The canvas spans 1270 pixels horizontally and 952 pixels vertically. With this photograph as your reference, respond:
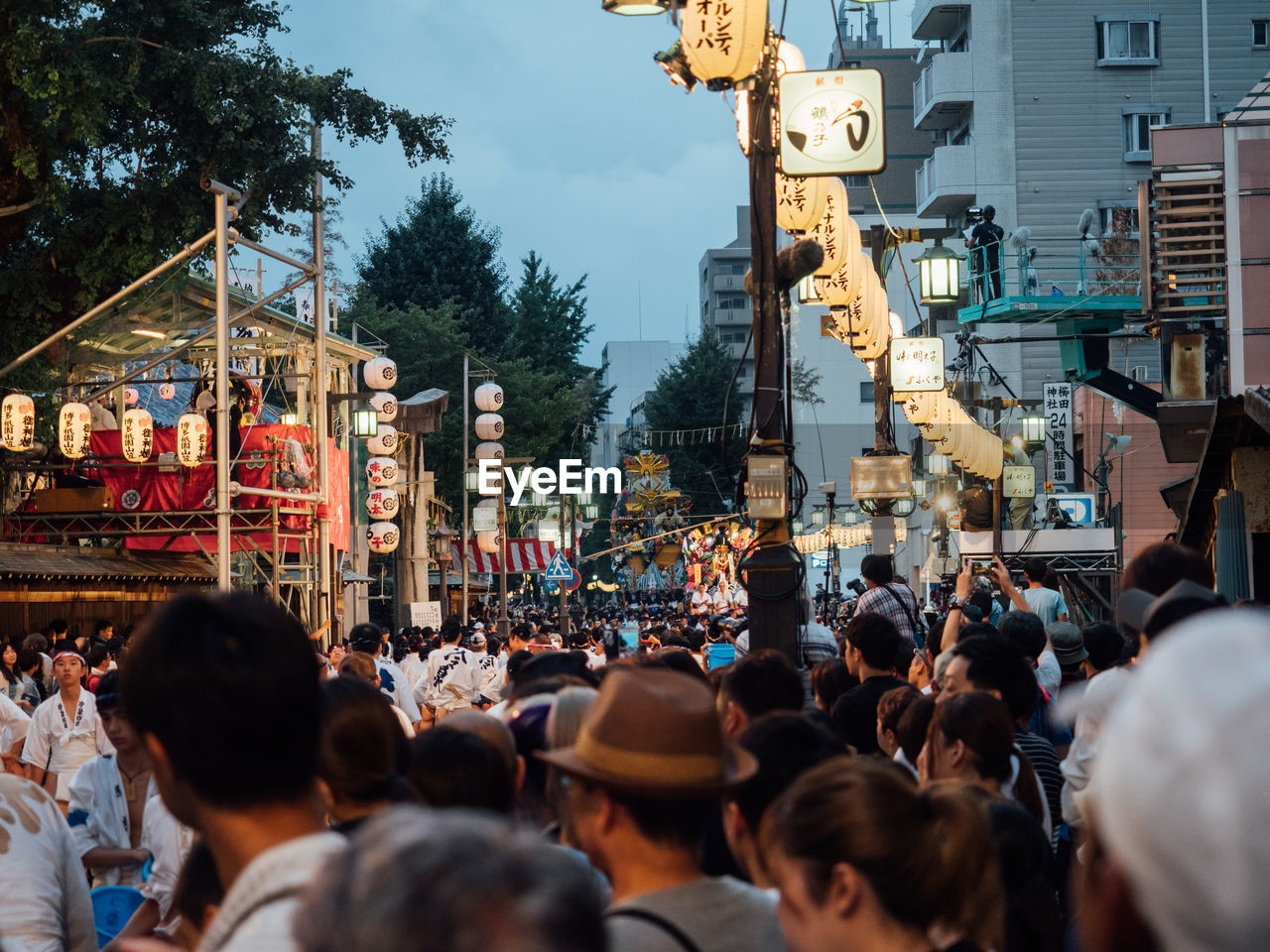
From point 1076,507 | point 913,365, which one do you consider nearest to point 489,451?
point 1076,507

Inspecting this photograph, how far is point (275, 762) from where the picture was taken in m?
2.34

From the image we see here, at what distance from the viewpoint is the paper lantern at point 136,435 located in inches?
887

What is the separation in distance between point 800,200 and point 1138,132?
3039cm

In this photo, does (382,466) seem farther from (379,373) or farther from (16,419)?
(16,419)

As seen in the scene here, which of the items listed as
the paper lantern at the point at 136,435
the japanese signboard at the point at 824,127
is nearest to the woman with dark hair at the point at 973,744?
the japanese signboard at the point at 824,127

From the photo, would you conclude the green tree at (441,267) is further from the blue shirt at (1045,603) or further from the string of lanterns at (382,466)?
the blue shirt at (1045,603)

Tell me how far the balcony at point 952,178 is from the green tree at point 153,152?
21696 millimetres

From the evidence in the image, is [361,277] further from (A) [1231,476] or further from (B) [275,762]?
(B) [275,762]

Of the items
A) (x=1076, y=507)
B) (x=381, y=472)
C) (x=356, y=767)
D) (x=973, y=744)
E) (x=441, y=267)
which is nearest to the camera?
(x=356, y=767)

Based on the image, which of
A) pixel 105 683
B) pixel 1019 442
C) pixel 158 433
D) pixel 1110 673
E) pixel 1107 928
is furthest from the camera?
pixel 1019 442

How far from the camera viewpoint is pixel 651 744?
297 centimetres

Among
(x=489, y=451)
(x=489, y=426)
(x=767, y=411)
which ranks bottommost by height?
(x=767, y=411)

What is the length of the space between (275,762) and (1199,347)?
47.6 feet

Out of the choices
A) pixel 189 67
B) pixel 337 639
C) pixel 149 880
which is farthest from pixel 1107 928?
pixel 337 639
